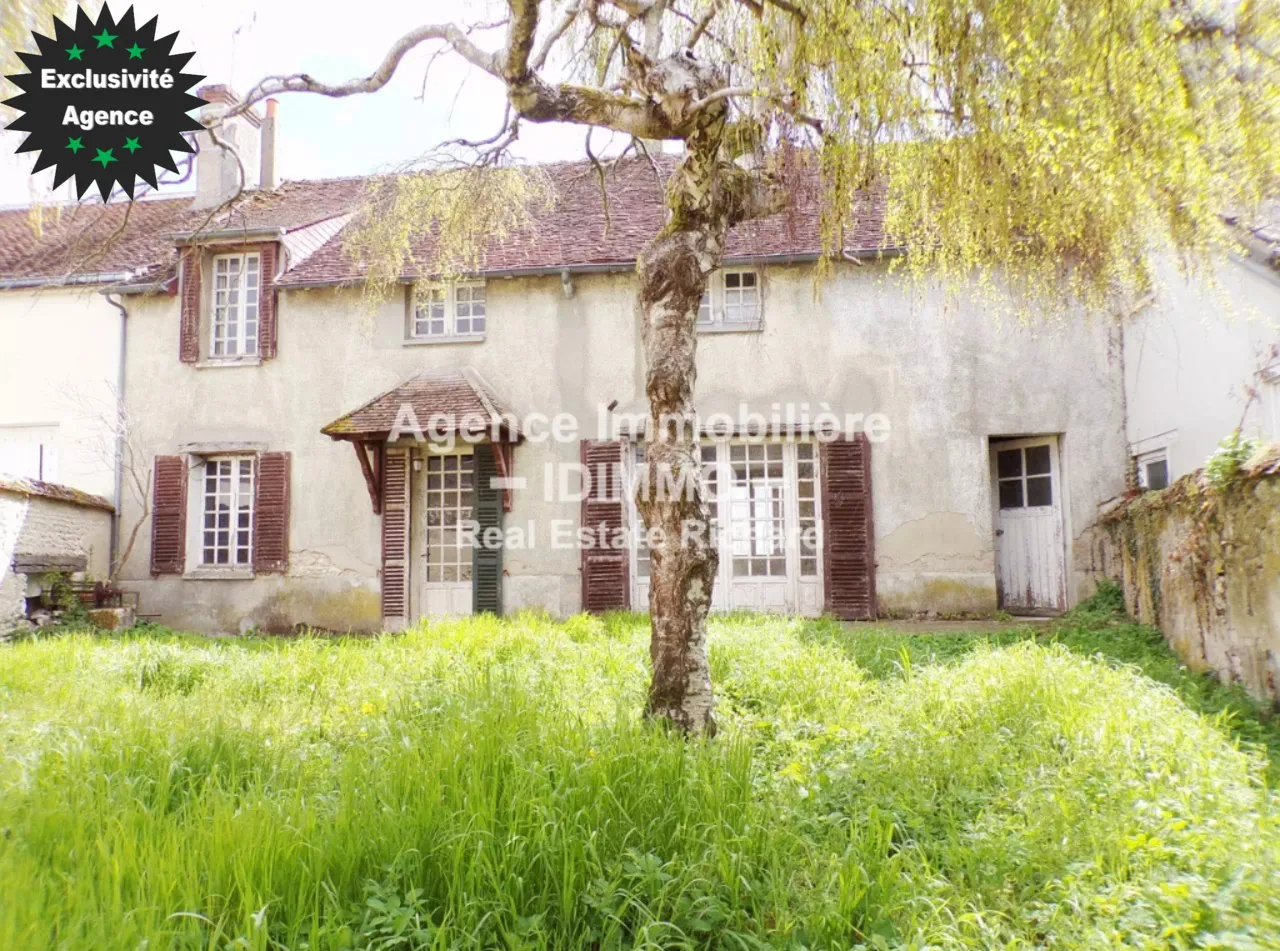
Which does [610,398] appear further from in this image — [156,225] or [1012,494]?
[156,225]

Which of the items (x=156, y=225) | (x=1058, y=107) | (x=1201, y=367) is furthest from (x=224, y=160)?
(x=1201, y=367)

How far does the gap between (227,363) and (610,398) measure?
16.8 feet

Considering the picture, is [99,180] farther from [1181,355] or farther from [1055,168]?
[1181,355]

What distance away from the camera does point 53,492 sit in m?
8.94

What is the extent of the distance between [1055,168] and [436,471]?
27.7 ft

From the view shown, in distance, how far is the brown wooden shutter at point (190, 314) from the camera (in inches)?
394

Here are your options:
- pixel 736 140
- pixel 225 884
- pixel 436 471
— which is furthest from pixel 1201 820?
pixel 436 471

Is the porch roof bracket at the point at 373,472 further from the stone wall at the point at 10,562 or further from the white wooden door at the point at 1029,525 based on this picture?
the white wooden door at the point at 1029,525

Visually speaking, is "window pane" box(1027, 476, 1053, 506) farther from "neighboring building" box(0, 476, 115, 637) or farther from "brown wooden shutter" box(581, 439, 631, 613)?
"neighboring building" box(0, 476, 115, 637)

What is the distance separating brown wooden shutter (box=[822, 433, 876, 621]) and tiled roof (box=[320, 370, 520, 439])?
3940mm

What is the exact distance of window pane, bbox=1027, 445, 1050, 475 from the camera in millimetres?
9375

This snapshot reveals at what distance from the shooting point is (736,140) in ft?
12.3

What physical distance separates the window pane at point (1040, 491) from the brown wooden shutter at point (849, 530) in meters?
2.13

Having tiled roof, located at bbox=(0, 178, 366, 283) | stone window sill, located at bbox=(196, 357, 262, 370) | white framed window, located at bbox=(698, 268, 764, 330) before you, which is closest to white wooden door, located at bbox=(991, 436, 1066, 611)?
white framed window, located at bbox=(698, 268, 764, 330)
